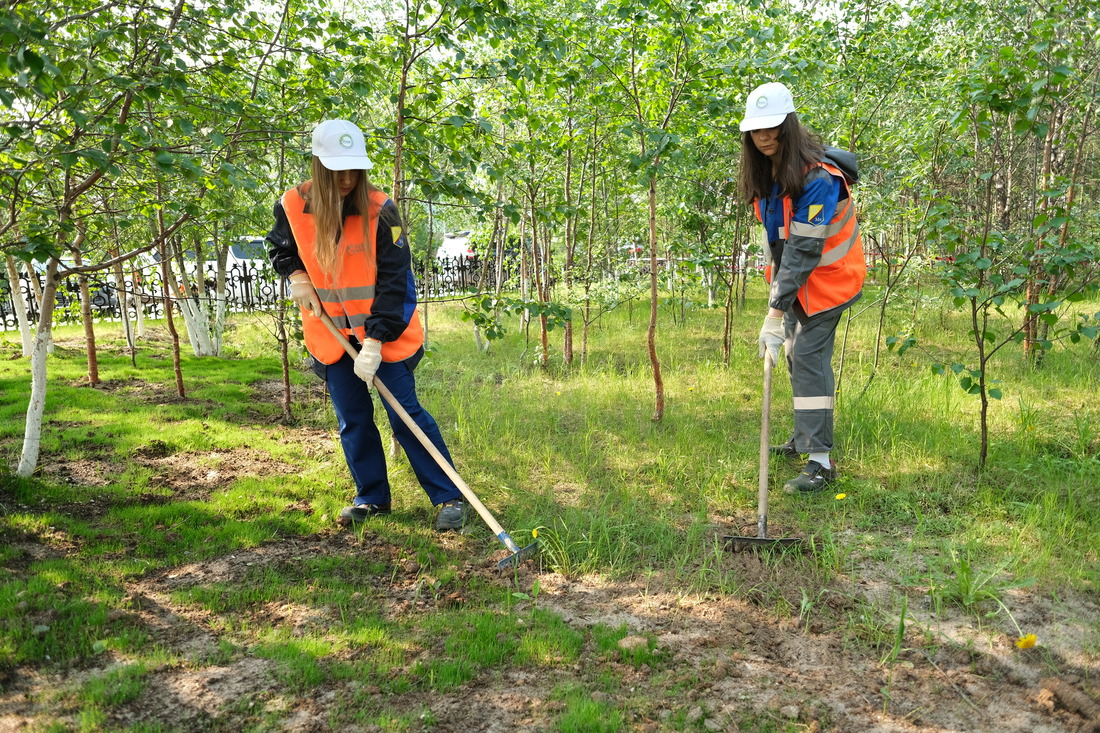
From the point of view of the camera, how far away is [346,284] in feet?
11.5

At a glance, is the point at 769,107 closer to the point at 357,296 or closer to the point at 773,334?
the point at 773,334

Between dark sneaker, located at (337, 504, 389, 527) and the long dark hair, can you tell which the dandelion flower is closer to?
the long dark hair

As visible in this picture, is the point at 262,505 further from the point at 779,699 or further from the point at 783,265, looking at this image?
the point at 783,265

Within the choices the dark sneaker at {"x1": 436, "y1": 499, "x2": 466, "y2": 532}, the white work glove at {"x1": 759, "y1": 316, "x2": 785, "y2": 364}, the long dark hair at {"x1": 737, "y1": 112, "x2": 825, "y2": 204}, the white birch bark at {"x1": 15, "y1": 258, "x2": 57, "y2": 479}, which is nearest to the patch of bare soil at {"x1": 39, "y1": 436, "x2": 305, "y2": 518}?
the white birch bark at {"x1": 15, "y1": 258, "x2": 57, "y2": 479}

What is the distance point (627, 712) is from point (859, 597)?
3.95ft

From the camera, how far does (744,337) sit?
26.1 ft

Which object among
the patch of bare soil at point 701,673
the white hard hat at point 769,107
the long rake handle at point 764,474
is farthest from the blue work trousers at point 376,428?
the white hard hat at point 769,107

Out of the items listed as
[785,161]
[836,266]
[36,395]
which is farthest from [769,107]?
[36,395]

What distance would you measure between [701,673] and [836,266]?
93.6 inches

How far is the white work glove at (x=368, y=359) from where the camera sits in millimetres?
3365

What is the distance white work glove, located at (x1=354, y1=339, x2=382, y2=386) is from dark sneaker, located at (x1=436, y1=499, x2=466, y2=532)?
812mm

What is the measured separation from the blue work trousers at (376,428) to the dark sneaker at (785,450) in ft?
6.51

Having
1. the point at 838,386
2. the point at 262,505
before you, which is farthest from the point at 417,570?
the point at 838,386

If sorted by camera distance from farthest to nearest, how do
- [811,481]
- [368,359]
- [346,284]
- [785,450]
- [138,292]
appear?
[138,292] < [785,450] < [811,481] < [346,284] < [368,359]
